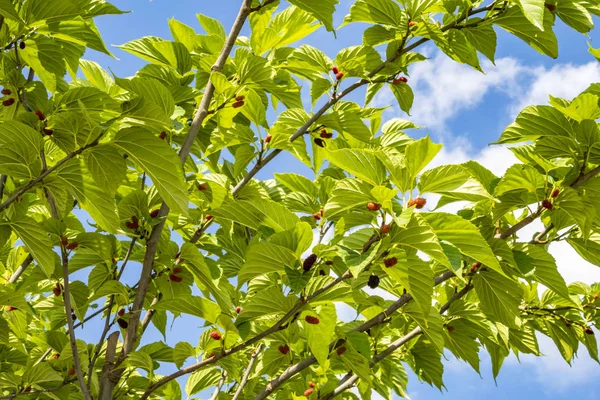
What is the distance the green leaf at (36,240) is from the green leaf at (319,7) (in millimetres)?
1348

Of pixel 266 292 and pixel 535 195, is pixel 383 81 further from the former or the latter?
pixel 266 292

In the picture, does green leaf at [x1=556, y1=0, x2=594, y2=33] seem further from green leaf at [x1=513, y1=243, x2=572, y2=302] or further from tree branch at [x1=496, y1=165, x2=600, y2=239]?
green leaf at [x1=513, y1=243, x2=572, y2=302]

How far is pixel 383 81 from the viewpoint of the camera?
2.98 m

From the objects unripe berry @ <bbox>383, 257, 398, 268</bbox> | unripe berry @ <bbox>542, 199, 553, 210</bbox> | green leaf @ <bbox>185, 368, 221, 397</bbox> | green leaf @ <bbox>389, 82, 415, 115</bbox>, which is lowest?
unripe berry @ <bbox>383, 257, 398, 268</bbox>

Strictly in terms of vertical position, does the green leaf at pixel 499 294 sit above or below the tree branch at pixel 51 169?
below

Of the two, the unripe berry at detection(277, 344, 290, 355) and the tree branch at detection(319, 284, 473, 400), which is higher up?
the unripe berry at detection(277, 344, 290, 355)

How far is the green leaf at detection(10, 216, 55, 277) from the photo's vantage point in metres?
2.30

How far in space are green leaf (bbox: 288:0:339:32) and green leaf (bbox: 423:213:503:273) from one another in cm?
101

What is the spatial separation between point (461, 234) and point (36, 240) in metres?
1.62

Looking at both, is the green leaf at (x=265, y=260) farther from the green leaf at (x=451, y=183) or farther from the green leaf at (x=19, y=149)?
the green leaf at (x=19, y=149)

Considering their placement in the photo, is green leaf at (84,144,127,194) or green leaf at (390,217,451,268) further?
green leaf at (84,144,127,194)

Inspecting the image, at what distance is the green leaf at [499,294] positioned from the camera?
2.44 metres

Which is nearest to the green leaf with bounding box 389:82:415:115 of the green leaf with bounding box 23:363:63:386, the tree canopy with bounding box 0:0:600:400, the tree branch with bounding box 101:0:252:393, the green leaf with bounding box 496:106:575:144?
the tree canopy with bounding box 0:0:600:400

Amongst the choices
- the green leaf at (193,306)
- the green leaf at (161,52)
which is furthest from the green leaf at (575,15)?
the green leaf at (193,306)
